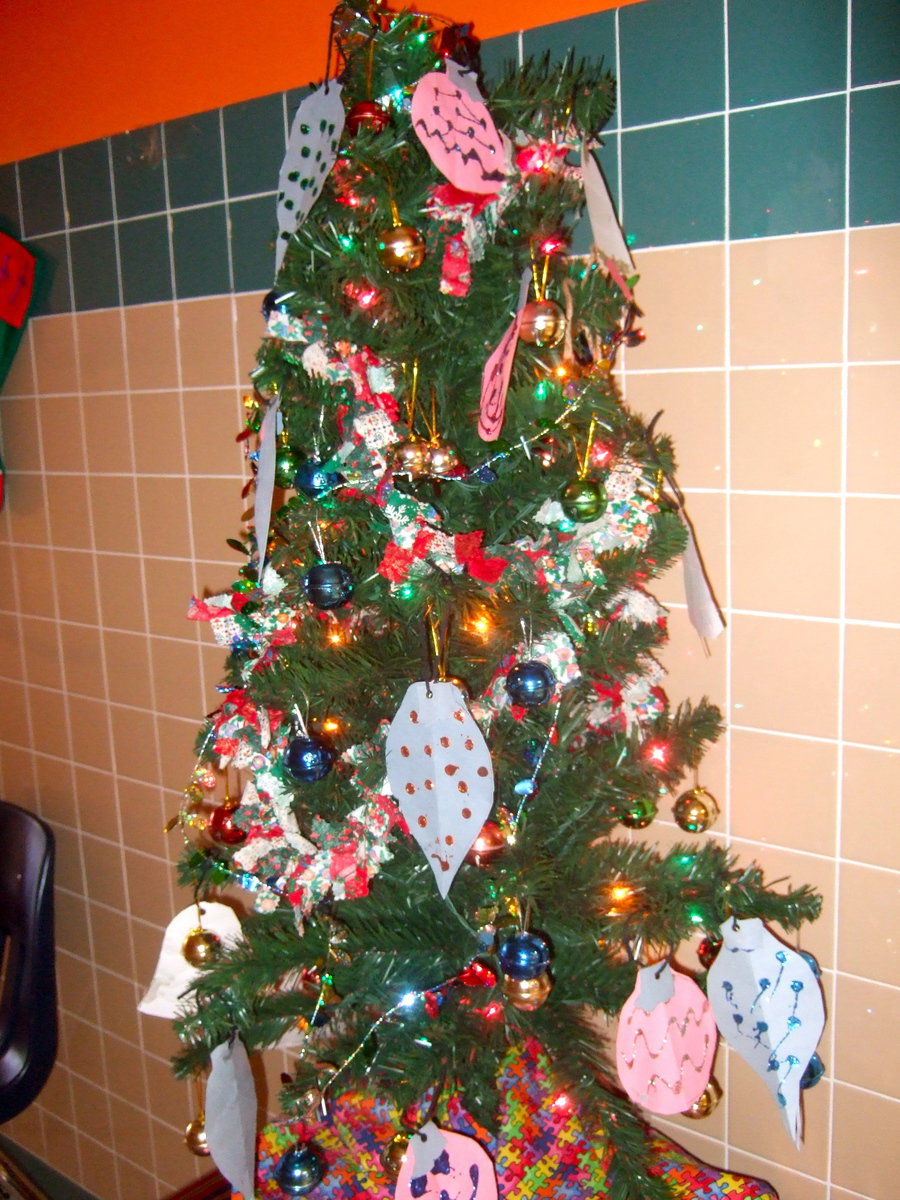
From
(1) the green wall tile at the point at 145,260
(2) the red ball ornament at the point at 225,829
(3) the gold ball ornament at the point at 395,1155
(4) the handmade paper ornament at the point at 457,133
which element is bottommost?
(3) the gold ball ornament at the point at 395,1155

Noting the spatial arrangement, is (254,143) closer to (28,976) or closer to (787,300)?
(787,300)

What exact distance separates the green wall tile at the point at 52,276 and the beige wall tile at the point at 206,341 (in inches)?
12.5

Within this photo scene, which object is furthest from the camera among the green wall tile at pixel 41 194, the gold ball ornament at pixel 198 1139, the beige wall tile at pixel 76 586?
the beige wall tile at pixel 76 586

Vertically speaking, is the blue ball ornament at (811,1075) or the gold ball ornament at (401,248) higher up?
the gold ball ornament at (401,248)

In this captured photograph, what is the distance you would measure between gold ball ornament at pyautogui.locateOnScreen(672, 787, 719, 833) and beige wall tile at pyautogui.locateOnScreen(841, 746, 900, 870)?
152mm

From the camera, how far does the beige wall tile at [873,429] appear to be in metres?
1.00

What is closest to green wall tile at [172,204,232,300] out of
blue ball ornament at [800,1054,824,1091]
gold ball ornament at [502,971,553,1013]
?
gold ball ornament at [502,971,553,1013]

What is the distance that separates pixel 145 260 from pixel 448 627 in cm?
103

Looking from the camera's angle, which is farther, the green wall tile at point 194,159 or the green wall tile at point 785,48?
the green wall tile at point 194,159

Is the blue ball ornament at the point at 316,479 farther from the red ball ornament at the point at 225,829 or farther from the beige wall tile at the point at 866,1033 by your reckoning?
the beige wall tile at the point at 866,1033

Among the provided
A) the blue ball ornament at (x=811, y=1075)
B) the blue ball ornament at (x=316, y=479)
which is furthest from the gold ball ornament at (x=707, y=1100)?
the blue ball ornament at (x=316, y=479)

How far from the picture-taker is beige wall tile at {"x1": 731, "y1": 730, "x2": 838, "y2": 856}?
43.7 inches

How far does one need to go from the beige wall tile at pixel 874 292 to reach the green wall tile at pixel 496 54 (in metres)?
0.48

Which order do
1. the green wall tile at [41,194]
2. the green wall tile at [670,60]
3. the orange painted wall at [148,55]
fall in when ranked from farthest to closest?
the green wall tile at [41,194], the orange painted wall at [148,55], the green wall tile at [670,60]
